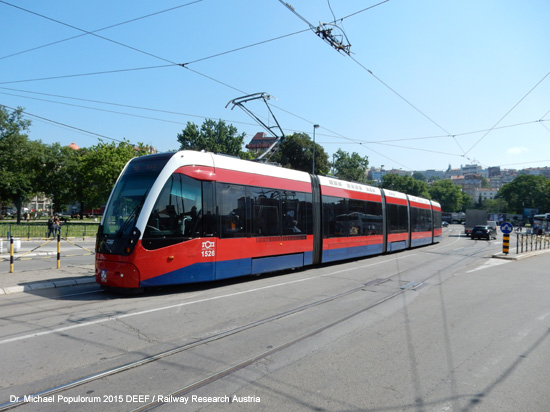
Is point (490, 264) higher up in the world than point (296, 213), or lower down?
lower down

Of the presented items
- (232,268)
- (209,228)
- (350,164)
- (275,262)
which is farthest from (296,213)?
(350,164)

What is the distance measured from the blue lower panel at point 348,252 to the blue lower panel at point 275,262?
5.93 feet

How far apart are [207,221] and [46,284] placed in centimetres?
427

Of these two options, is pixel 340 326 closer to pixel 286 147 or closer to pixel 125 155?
pixel 125 155

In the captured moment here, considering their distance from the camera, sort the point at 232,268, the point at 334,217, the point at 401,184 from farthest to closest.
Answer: the point at 401,184, the point at 334,217, the point at 232,268

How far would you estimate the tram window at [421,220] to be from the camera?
77.5 feet

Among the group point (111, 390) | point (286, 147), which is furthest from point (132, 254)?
point (286, 147)

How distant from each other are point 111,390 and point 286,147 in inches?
2266

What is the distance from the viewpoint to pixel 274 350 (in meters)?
5.27

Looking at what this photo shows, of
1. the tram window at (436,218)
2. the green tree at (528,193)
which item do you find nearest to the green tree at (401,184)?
the green tree at (528,193)

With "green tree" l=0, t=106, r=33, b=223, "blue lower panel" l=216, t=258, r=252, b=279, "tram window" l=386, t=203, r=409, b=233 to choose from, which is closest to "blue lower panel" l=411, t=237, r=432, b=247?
"tram window" l=386, t=203, r=409, b=233

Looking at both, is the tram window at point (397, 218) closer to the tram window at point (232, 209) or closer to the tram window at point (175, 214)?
the tram window at point (232, 209)

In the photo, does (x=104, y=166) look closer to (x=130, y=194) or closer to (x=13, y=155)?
(x=13, y=155)

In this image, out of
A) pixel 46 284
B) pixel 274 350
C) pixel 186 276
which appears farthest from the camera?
pixel 46 284
